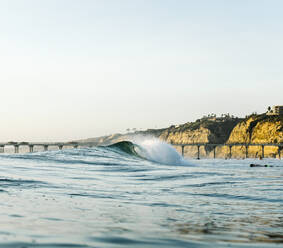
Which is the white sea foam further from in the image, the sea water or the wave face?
the sea water

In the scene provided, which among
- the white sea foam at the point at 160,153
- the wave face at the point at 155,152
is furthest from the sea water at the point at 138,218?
the wave face at the point at 155,152

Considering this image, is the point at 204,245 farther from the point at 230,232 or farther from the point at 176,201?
the point at 176,201

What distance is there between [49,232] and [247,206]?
605cm

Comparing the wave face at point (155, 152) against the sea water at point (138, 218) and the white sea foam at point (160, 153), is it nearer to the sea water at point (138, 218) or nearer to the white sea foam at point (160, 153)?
the white sea foam at point (160, 153)

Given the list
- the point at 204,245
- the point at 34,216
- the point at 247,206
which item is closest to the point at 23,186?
the point at 34,216

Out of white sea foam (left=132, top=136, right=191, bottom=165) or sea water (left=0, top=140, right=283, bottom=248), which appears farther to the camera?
white sea foam (left=132, top=136, right=191, bottom=165)

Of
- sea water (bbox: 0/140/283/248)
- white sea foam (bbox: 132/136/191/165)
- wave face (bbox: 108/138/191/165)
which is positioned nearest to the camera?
sea water (bbox: 0/140/283/248)

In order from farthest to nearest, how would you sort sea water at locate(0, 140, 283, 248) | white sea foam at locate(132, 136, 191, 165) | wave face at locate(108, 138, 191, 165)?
wave face at locate(108, 138, 191, 165) → white sea foam at locate(132, 136, 191, 165) → sea water at locate(0, 140, 283, 248)

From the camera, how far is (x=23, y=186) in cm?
1418

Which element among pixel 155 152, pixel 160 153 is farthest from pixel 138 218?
pixel 155 152

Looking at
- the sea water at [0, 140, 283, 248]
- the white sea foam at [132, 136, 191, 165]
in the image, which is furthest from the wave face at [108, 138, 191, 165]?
the sea water at [0, 140, 283, 248]

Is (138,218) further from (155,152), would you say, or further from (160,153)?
(155,152)

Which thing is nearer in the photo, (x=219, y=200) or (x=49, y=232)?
(x=49, y=232)

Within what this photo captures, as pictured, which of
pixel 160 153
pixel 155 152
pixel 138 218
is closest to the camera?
pixel 138 218
